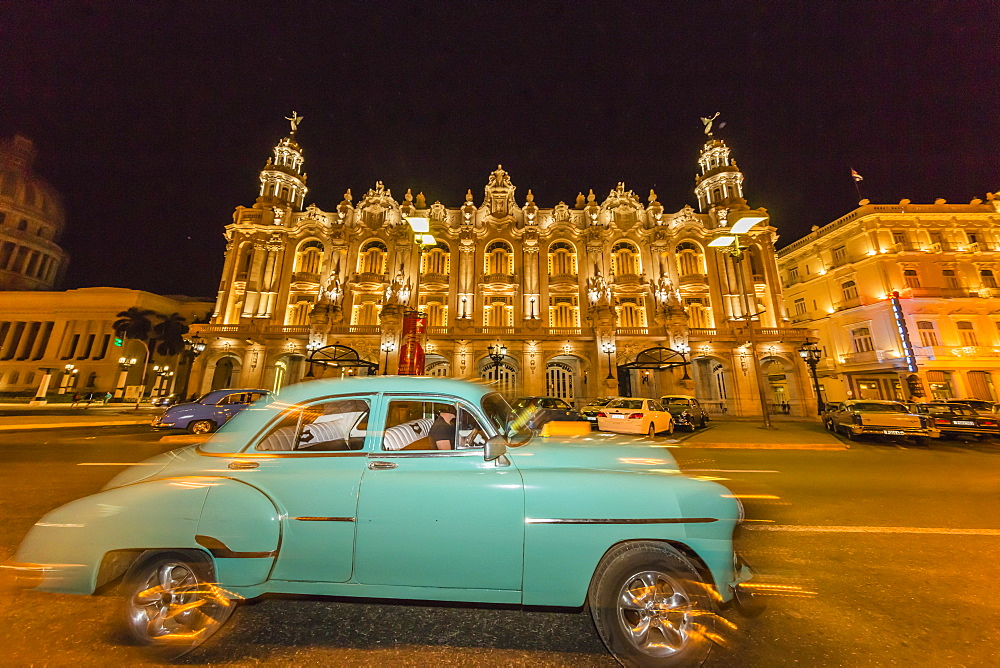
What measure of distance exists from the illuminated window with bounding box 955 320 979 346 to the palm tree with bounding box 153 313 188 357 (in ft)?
262

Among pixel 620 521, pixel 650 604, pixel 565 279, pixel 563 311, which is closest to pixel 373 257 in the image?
pixel 565 279

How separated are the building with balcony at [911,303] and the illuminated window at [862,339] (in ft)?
0.22

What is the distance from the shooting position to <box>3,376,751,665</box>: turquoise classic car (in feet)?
7.34

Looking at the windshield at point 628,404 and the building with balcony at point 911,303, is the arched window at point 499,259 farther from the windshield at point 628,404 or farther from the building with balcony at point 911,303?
the building with balcony at point 911,303

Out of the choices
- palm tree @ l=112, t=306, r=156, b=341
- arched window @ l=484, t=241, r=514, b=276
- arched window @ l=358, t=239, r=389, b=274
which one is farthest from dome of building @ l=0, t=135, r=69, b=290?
arched window @ l=484, t=241, r=514, b=276

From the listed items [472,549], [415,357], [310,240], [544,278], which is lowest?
[472,549]

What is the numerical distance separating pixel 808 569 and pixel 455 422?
380cm

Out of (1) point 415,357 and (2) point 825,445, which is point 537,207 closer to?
(1) point 415,357

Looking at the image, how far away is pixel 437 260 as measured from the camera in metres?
31.0

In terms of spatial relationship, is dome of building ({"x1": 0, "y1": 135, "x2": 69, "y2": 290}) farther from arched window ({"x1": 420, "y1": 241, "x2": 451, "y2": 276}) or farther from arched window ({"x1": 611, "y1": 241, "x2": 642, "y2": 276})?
arched window ({"x1": 611, "y1": 241, "x2": 642, "y2": 276})

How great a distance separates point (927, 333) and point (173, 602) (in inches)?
1719

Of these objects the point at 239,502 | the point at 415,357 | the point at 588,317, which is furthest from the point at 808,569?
the point at 588,317

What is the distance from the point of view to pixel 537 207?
32125 mm

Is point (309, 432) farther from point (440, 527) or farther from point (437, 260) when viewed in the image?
point (437, 260)
